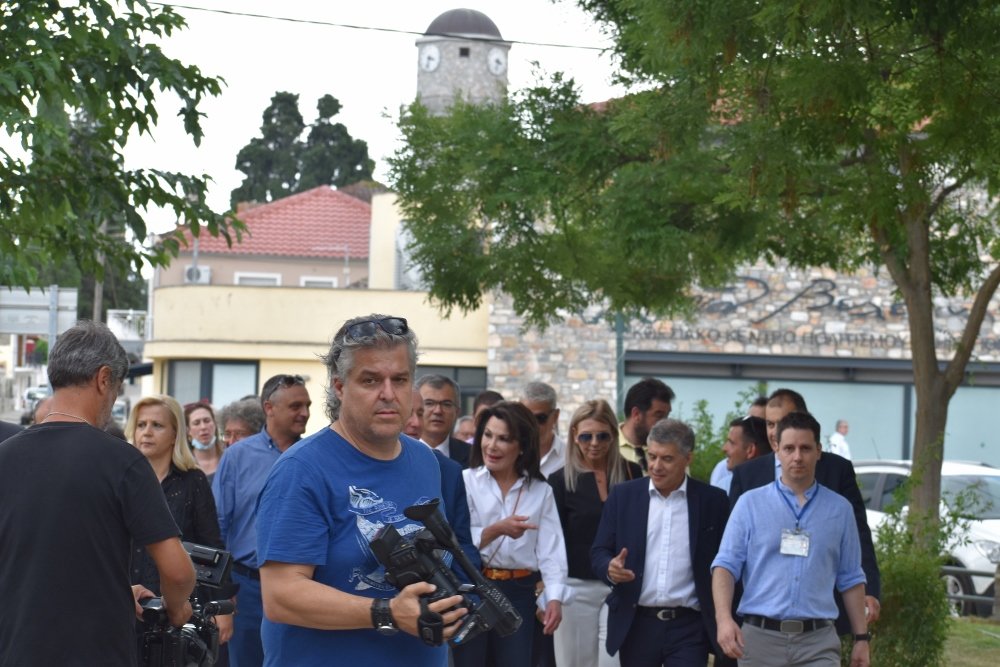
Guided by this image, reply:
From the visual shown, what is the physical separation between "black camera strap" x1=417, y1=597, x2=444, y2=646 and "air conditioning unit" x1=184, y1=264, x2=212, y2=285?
45.5m

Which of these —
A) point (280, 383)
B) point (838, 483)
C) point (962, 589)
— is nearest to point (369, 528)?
point (280, 383)

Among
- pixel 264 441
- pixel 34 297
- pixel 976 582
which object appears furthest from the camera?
pixel 34 297

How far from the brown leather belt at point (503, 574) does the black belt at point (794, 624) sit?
1.27 meters

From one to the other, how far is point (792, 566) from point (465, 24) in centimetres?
4479

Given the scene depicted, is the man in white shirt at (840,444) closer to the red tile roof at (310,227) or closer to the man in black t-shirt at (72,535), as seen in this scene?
the man in black t-shirt at (72,535)

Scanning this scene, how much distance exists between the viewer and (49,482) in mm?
4398

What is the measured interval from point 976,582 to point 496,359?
64.8 ft

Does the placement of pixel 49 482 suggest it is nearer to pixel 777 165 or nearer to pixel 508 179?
pixel 777 165

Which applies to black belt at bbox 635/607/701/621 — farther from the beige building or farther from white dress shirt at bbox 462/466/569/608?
the beige building

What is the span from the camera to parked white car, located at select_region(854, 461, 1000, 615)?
14602 millimetres

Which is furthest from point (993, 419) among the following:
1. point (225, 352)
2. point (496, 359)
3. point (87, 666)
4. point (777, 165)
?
point (87, 666)

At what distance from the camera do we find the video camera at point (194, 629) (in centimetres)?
495

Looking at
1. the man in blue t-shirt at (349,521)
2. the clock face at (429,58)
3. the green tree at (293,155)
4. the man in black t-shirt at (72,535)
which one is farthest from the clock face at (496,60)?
the man in blue t-shirt at (349,521)

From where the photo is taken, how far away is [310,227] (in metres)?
54.7
